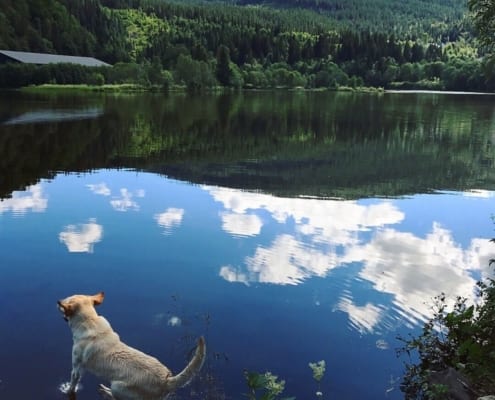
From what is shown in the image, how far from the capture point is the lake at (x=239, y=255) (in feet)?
35.8

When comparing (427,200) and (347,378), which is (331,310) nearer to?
(347,378)

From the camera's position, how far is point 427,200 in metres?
26.3

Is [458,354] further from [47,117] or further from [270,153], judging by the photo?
[47,117]

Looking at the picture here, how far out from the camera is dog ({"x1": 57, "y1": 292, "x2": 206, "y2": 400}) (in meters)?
7.64

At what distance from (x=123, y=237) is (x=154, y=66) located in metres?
153

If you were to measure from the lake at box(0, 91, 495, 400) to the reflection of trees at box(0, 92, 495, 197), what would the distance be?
0.29 metres

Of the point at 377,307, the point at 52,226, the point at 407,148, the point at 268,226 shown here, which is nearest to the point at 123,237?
the point at 52,226

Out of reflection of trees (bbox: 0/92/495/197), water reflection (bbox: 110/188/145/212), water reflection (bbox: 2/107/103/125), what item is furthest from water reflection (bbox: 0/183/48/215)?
water reflection (bbox: 2/107/103/125)

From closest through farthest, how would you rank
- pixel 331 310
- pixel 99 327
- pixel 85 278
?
pixel 99 327, pixel 331 310, pixel 85 278

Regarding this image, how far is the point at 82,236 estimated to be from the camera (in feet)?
61.2

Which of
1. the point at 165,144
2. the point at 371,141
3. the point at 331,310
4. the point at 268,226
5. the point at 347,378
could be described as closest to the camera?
the point at 347,378

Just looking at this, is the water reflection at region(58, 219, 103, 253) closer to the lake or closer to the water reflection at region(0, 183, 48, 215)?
the lake

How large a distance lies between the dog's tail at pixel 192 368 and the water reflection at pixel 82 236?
404 inches

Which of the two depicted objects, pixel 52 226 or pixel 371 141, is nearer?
pixel 52 226
